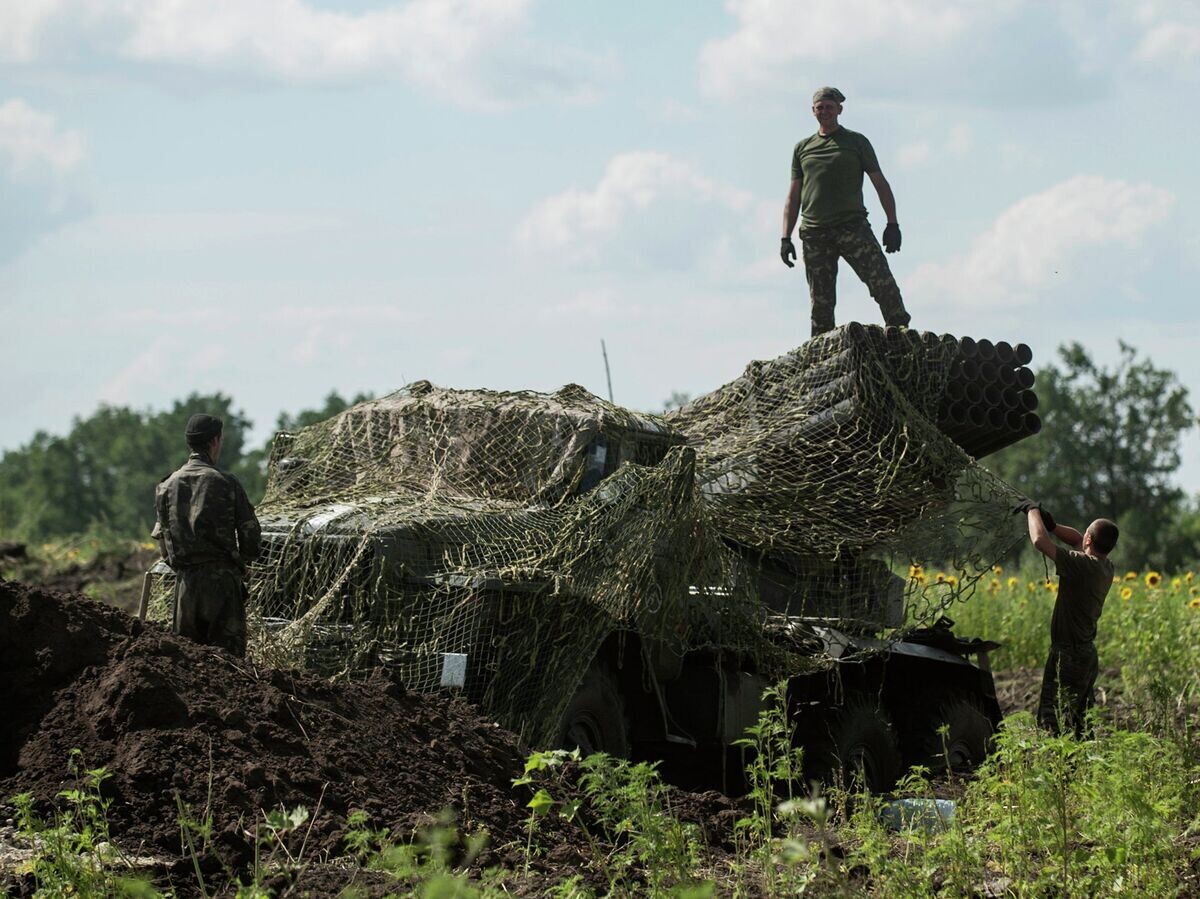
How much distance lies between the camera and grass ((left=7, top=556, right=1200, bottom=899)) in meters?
5.45

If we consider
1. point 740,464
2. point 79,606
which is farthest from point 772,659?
point 79,606

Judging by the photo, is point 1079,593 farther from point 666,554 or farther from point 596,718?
point 596,718

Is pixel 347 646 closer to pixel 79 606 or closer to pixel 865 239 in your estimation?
pixel 79 606

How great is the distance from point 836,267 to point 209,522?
546 centimetres

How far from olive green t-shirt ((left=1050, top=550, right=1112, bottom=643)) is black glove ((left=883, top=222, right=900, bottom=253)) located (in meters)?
2.59

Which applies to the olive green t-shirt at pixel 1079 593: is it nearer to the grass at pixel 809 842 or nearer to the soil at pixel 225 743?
the grass at pixel 809 842

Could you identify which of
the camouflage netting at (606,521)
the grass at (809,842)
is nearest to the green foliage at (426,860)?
the grass at (809,842)

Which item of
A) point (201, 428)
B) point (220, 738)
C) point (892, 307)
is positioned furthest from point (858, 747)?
point (220, 738)

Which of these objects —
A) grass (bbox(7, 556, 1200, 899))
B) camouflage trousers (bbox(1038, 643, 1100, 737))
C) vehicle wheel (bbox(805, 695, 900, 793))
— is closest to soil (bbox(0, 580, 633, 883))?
grass (bbox(7, 556, 1200, 899))

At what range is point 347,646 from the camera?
8.29 metres

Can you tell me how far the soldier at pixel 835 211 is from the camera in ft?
39.0

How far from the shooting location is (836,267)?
12086 mm

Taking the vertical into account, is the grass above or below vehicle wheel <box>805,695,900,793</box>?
below

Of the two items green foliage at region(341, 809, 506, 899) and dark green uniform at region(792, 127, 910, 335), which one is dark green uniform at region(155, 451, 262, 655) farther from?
dark green uniform at region(792, 127, 910, 335)
